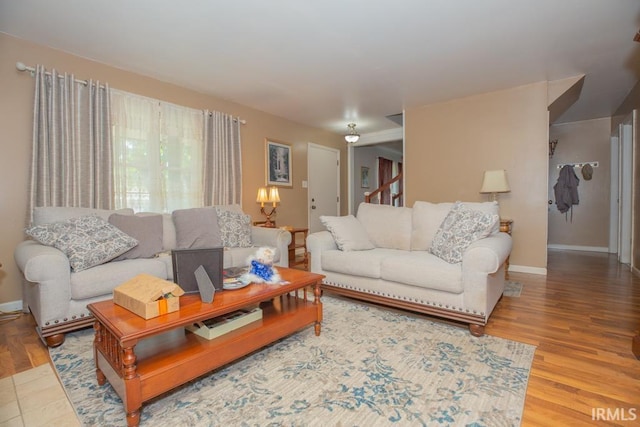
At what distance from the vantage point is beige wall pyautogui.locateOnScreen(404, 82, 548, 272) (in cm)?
398

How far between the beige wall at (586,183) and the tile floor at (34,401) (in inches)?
298

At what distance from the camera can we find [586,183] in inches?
231

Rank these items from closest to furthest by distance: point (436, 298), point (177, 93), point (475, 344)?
point (475, 344), point (436, 298), point (177, 93)

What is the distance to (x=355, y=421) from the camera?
1339 millimetres

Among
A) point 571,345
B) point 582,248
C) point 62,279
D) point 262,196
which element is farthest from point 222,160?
point 582,248

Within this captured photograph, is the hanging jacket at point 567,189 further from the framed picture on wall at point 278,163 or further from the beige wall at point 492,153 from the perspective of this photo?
the framed picture on wall at point 278,163

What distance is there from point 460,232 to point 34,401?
9.00 feet

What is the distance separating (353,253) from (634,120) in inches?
179

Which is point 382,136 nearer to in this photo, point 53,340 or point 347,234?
point 347,234

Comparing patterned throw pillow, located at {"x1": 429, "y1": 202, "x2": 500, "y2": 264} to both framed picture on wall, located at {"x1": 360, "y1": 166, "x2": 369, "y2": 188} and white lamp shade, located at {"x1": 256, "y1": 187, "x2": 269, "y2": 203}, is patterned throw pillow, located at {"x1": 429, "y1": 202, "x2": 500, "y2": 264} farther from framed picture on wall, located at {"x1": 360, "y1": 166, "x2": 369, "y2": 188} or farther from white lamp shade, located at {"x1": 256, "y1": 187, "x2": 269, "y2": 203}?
framed picture on wall, located at {"x1": 360, "y1": 166, "x2": 369, "y2": 188}

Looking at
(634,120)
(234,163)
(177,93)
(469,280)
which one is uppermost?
(177,93)

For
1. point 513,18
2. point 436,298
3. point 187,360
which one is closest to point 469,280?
point 436,298

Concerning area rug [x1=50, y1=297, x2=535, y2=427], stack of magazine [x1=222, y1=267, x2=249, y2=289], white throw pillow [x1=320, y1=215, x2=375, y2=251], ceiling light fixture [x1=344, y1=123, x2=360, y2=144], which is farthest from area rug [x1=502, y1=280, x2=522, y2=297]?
ceiling light fixture [x1=344, y1=123, x2=360, y2=144]

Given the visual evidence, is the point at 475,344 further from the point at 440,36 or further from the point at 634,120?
the point at 634,120
